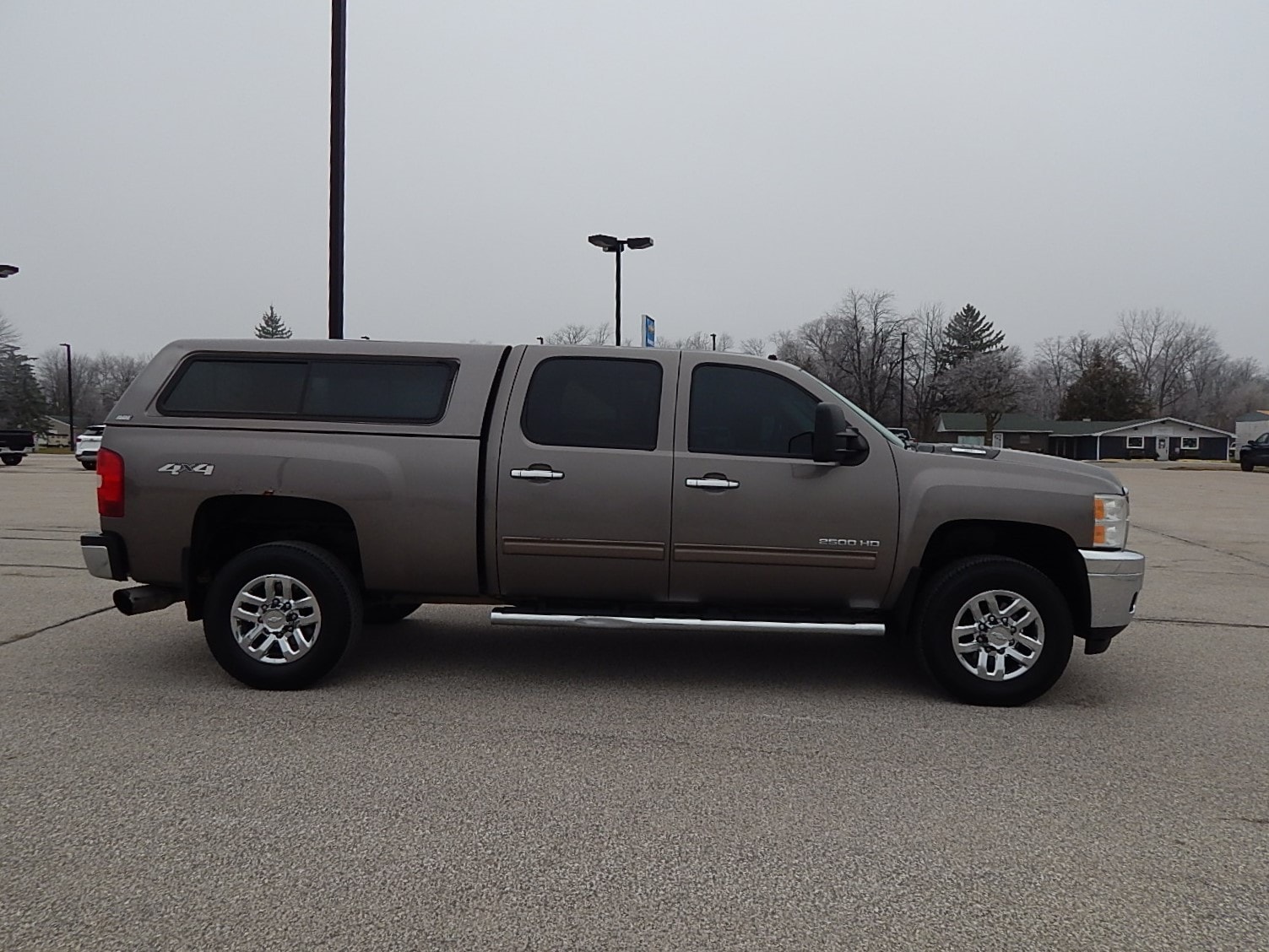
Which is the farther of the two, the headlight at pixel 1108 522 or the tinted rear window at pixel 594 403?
the tinted rear window at pixel 594 403

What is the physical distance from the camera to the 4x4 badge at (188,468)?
5398mm

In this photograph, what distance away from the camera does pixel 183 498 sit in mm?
5422

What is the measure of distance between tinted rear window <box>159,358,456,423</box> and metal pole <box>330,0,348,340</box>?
386 centimetres

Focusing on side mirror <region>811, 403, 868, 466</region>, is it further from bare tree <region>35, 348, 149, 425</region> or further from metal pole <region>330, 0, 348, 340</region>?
bare tree <region>35, 348, 149, 425</region>

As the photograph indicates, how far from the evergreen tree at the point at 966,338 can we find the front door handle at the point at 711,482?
90.4 metres

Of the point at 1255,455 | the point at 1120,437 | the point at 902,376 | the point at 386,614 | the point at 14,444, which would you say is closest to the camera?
the point at 386,614

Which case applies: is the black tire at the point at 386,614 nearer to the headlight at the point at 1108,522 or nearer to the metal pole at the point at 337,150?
the metal pole at the point at 337,150

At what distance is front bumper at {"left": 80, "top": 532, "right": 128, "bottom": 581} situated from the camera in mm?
5465

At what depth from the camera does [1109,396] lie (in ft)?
285

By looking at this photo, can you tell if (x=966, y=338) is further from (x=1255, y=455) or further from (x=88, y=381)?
(x=88, y=381)

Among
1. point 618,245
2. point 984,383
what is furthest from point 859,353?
point 618,245

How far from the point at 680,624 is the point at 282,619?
2.25m

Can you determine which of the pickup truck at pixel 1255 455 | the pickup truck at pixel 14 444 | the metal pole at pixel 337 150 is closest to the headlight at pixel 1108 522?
the metal pole at pixel 337 150

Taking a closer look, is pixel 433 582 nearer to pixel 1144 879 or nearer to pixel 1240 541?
pixel 1144 879
